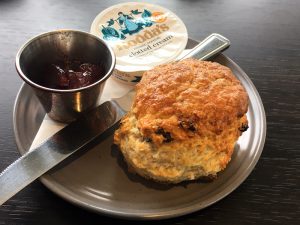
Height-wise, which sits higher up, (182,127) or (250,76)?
(182,127)

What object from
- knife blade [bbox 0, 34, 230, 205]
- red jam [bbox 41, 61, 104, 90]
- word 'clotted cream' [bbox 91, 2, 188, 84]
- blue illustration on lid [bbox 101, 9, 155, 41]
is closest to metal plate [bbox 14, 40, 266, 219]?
knife blade [bbox 0, 34, 230, 205]

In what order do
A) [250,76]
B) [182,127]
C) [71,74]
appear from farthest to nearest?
[250,76], [71,74], [182,127]

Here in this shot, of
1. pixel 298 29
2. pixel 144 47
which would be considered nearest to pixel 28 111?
pixel 144 47

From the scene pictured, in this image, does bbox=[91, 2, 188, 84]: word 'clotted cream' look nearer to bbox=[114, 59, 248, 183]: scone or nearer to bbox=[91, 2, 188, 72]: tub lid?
bbox=[91, 2, 188, 72]: tub lid

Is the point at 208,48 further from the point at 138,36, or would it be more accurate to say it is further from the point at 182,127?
the point at 182,127

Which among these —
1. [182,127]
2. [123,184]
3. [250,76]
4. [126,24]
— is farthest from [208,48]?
[123,184]

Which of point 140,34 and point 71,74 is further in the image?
point 140,34

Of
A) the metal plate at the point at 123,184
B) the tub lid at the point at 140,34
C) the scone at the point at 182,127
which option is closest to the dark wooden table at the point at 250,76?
the metal plate at the point at 123,184
